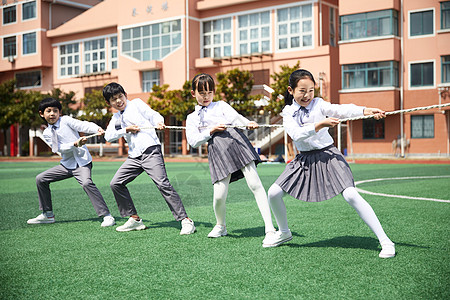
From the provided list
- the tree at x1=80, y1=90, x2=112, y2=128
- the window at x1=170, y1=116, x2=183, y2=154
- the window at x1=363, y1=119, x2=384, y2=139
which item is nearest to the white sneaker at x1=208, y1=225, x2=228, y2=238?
the window at x1=363, y1=119, x2=384, y2=139

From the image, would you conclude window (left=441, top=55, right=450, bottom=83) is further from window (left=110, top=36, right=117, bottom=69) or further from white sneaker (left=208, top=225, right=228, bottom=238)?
white sneaker (left=208, top=225, right=228, bottom=238)

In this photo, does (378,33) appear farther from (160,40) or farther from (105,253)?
(105,253)

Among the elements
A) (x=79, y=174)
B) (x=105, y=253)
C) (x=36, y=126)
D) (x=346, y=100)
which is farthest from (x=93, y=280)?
(x=36, y=126)

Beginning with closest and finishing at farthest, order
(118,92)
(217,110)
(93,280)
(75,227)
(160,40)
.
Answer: (93,280) → (217,110) → (118,92) → (75,227) → (160,40)

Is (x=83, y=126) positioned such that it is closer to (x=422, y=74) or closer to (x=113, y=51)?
(x=422, y=74)

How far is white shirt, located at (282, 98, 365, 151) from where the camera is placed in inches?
182

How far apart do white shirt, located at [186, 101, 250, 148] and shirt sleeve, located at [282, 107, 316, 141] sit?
2.39 feet

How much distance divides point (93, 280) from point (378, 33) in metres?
29.6

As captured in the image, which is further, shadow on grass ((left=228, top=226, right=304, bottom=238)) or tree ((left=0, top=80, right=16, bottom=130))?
tree ((left=0, top=80, right=16, bottom=130))

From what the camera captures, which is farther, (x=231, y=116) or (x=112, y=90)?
(x=112, y=90)

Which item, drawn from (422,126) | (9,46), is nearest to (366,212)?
(422,126)

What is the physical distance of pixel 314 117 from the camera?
476 centimetres

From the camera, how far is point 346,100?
31.7m

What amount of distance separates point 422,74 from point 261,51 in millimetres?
10896
